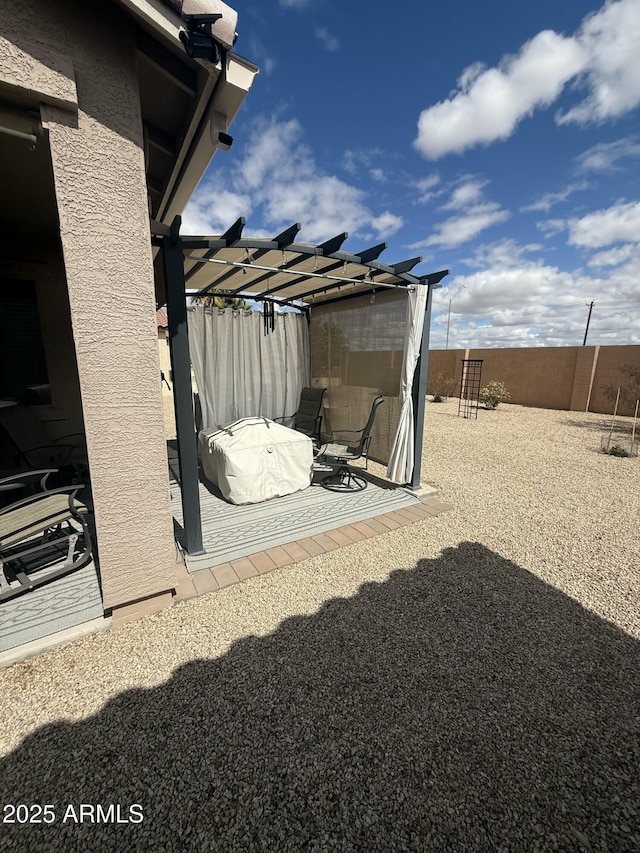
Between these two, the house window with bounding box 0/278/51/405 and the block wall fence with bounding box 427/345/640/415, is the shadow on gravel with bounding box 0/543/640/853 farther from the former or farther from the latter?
the block wall fence with bounding box 427/345/640/415

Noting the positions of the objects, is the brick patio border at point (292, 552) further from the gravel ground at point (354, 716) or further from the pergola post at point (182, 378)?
the pergola post at point (182, 378)

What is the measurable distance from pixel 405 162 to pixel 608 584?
7.52 meters

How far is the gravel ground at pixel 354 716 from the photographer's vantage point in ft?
3.61

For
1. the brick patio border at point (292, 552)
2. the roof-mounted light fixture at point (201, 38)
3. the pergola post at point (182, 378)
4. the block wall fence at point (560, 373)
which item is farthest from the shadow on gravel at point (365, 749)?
the block wall fence at point (560, 373)

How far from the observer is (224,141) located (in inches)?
68.9

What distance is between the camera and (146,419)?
1.82 metres

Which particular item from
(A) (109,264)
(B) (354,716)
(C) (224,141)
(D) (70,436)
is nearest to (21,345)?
(D) (70,436)

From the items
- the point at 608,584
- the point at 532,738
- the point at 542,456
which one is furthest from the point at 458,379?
the point at 532,738

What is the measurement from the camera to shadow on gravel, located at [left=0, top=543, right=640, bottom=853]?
1.08m

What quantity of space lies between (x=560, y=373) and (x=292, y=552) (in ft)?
39.8

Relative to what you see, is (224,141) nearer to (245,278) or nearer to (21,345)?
(245,278)

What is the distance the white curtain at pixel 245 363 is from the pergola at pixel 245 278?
404mm

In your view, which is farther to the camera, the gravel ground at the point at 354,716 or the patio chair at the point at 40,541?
the patio chair at the point at 40,541

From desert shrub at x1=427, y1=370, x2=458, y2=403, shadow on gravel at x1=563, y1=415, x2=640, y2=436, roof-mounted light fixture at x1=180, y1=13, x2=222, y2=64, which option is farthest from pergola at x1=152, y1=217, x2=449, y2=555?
desert shrub at x1=427, y1=370, x2=458, y2=403
